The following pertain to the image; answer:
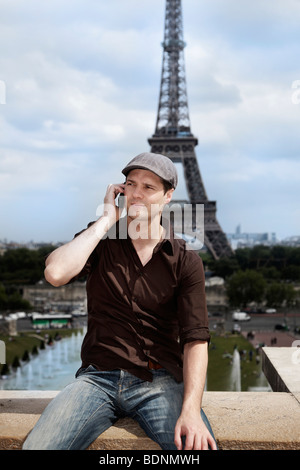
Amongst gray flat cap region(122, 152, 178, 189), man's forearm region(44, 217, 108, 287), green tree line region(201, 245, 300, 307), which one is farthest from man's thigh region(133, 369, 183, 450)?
green tree line region(201, 245, 300, 307)

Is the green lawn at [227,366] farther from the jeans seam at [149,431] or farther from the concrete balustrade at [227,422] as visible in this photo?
the jeans seam at [149,431]

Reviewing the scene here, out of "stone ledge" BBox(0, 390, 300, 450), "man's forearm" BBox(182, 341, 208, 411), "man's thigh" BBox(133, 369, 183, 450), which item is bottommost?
"stone ledge" BBox(0, 390, 300, 450)

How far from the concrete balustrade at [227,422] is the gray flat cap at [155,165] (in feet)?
3.75

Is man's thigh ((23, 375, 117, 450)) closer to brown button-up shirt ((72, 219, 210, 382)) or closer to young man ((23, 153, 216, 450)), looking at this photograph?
young man ((23, 153, 216, 450))

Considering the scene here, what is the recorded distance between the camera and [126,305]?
269cm

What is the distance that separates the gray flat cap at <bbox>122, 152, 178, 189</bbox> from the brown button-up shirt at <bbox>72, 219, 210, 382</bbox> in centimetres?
32

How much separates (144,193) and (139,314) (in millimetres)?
583

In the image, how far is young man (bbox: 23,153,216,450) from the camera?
2.51 meters

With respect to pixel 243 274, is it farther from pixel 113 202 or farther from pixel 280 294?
pixel 113 202

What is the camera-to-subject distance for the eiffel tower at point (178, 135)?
47031 millimetres

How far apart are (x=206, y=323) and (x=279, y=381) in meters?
1.06

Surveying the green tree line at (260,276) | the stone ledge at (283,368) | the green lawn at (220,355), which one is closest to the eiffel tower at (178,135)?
the green tree line at (260,276)

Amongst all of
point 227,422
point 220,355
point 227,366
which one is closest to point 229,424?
point 227,422

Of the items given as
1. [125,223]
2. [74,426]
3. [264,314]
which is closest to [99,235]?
[125,223]
